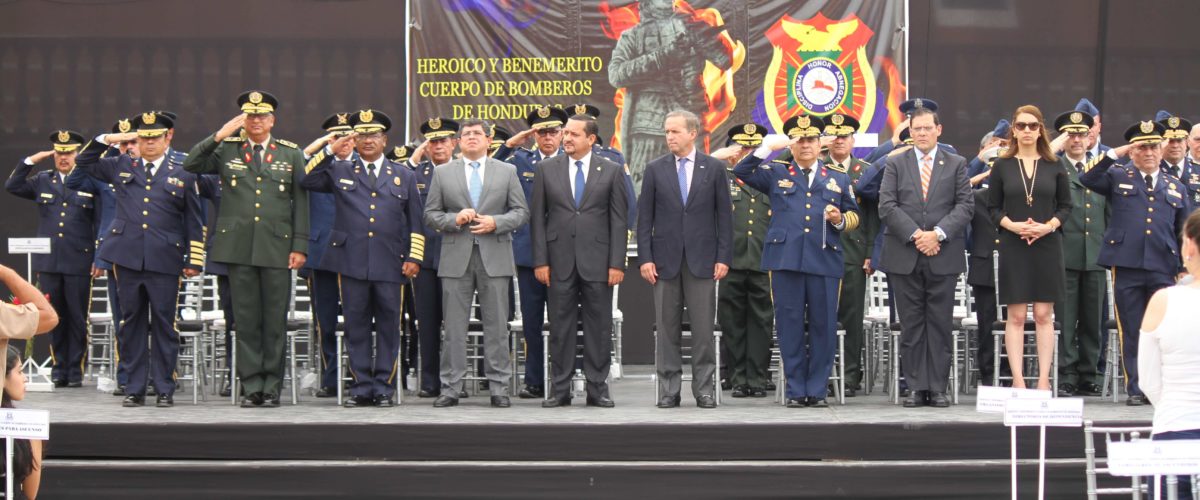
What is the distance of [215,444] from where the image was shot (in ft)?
22.6

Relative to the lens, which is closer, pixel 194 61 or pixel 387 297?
pixel 387 297

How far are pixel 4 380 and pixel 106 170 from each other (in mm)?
2969

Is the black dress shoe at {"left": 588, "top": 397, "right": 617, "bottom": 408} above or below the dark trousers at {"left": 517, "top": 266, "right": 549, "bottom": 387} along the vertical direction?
below

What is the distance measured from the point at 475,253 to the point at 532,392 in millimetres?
1015

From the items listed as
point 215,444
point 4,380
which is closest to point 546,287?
point 215,444

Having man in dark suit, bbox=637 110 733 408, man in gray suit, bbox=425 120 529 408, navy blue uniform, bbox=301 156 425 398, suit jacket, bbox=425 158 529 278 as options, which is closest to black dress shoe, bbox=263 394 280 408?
navy blue uniform, bbox=301 156 425 398

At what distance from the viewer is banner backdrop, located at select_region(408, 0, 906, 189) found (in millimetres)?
10398

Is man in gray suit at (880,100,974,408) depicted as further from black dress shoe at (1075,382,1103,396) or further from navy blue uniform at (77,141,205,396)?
navy blue uniform at (77,141,205,396)

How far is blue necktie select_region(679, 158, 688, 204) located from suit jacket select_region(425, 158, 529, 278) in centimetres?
82

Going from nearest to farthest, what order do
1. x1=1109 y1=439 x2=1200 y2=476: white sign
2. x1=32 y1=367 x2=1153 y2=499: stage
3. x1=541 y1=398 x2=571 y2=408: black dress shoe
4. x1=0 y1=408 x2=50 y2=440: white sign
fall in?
1. x1=1109 y1=439 x2=1200 y2=476: white sign
2. x1=0 y1=408 x2=50 y2=440: white sign
3. x1=32 y1=367 x2=1153 y2=499: stage
4. x1=541 y1=398 x2=571 y2=408: black dress shoe

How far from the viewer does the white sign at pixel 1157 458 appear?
395 cm

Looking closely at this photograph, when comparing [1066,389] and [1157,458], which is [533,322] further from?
[1157,458]

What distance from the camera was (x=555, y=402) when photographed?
303 inches

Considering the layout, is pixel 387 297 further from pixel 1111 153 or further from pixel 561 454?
pixel 1111 153
